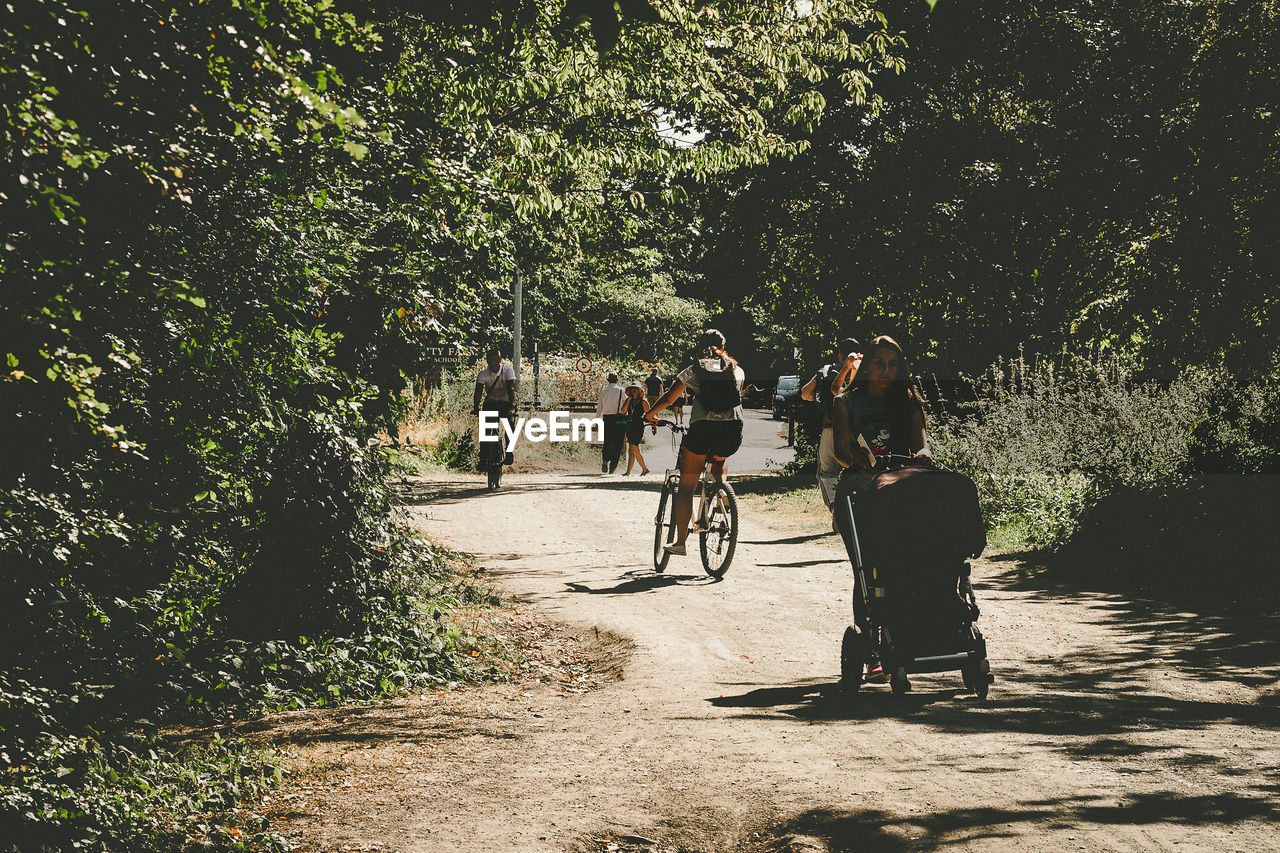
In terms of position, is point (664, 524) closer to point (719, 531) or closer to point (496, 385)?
point (719, 531)

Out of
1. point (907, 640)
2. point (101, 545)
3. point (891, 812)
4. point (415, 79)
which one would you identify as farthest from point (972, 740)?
point (415, 79)

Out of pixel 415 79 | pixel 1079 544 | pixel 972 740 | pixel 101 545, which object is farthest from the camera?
pixel 1079 544

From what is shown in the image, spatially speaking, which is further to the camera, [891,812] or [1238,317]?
[1238,317]

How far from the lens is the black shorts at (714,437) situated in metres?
9.98

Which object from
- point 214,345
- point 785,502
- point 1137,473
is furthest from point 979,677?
point 785,502

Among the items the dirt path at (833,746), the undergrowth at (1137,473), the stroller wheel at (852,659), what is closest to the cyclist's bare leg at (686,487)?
the dirt path at (833,746)

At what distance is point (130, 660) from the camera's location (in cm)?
606

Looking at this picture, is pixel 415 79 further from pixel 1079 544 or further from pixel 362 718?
pixel 1079 544

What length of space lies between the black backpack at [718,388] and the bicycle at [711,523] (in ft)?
2.54

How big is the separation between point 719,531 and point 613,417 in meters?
12.7

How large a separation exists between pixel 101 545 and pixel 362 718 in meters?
1.83

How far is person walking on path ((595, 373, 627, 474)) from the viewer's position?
75.0 ft

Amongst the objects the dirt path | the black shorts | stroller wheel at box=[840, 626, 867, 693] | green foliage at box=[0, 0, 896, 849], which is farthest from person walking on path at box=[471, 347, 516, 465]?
stroller wheel at box=[840, 626, 867, 693]

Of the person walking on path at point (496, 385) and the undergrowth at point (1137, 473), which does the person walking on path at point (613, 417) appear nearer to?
the person walking on path at point (496, 385)
